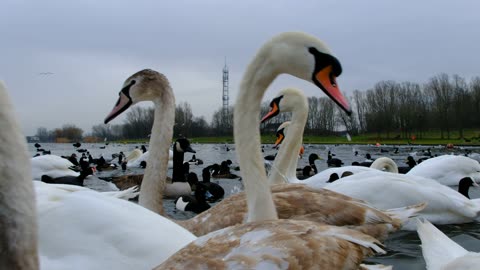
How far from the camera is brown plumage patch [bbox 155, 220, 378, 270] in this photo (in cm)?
182

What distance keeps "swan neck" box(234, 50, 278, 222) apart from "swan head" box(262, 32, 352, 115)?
12 cm

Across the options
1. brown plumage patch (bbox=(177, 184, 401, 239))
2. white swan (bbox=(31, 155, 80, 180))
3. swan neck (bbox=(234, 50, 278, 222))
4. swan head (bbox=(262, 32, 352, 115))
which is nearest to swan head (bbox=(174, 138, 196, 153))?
white swan (bbox=(31, 155, 80, 180))

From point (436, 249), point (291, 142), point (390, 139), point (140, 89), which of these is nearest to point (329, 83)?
point (436, 249)

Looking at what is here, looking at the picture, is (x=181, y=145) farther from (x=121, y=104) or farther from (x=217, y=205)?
(x=217, y=205)

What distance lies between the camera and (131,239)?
224cm

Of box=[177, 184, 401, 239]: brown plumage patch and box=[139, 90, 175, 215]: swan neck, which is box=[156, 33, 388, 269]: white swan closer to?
box=[177, 184, 401, 239]: brown plumage patch

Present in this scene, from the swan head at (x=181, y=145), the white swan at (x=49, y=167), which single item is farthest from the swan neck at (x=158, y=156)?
the white swan at (x=49, y=167)

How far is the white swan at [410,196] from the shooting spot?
482 centimetres

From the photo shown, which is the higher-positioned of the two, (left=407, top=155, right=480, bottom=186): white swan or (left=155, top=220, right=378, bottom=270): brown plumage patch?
(left=155, top=220, right=378, bottom=270): brown plumage patch

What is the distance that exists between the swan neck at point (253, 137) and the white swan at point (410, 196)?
210 cm

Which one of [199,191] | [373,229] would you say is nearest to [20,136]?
[373,229]

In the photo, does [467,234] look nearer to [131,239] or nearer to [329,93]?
[329,93]

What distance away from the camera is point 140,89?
4.66m

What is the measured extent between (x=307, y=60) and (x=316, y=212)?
4.33ft
